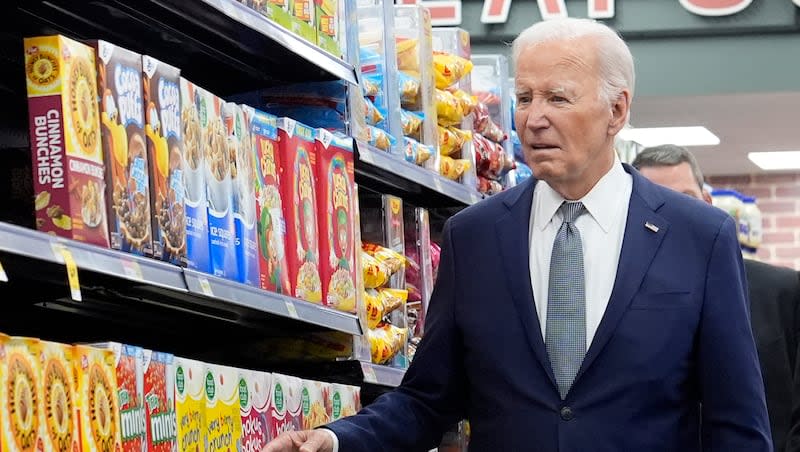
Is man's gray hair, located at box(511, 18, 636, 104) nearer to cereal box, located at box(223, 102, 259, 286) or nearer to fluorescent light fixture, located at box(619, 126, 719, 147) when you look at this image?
cereal box, located at box(223, 102, 259, 286)

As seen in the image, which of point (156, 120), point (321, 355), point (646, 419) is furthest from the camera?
point (321, 355)

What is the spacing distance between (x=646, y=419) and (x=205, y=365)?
0.76 metres

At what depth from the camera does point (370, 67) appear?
12.2 feet

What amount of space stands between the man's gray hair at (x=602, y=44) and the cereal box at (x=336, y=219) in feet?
1.94

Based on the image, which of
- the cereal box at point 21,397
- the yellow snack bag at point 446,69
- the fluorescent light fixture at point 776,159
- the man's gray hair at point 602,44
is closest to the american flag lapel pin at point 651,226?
the man's gray hair at point 602,44

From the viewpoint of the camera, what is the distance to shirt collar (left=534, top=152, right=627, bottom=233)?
8.93 ft

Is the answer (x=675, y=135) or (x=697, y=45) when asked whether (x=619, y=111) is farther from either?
(x=675, y=135)

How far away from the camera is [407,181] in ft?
12.4

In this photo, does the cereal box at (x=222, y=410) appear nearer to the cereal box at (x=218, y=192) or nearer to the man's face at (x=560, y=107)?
the cereal box at (x=218, y=192)

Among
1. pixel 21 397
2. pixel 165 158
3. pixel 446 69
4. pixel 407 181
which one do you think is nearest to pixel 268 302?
pixel 165 158

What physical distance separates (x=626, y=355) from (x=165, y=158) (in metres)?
0.86

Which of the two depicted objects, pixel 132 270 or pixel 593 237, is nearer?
pixel 132 270

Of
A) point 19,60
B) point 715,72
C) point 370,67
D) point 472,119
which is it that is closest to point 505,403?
point 19,60

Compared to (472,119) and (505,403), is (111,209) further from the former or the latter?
(472,119)
